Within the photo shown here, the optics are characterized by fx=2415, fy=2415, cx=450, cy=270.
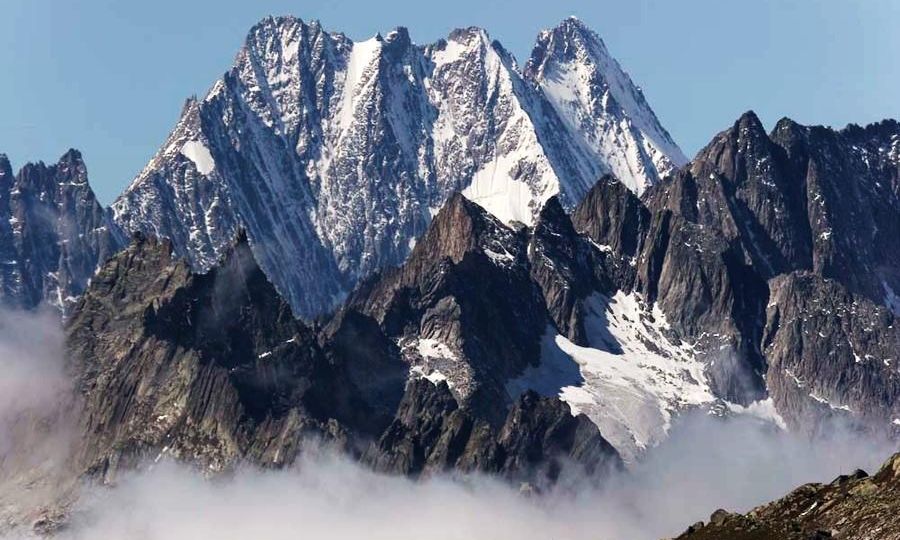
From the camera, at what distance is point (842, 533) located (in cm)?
18788

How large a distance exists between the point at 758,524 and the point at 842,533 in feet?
32.8

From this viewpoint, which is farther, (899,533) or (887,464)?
(887,464)

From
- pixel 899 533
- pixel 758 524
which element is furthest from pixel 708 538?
pixel 899 533

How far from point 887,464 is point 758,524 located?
1171cm

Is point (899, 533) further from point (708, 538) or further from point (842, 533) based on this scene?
point (708, 538)

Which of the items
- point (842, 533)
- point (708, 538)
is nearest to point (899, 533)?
point (842, 533)

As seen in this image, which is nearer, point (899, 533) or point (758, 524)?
point (899, 533)

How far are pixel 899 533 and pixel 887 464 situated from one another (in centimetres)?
1938

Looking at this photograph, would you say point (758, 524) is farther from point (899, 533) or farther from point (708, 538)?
point (899, 533)

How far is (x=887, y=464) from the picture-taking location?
197 meters

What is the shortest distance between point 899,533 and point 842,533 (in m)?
10.0

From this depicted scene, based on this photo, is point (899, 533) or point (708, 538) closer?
Result: point (899, 533)

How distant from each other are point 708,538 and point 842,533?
14999 millimetres

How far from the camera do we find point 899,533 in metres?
178
